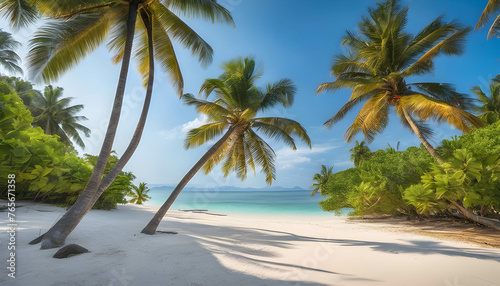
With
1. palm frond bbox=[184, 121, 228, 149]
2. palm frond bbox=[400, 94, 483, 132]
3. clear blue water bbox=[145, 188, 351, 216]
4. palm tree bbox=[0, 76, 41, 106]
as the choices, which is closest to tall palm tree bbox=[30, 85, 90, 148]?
palm tree bbox=[0, 76, 41, 106]

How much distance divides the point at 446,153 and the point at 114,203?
16146mm

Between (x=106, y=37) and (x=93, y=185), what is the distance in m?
4.67

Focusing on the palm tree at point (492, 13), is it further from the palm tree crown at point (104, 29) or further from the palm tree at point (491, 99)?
the palm tree at point (491, 99)

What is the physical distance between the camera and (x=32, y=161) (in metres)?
7.49

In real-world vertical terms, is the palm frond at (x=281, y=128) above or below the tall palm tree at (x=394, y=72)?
below

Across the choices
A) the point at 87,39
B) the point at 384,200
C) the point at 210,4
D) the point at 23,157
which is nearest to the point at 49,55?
the point at 87,39

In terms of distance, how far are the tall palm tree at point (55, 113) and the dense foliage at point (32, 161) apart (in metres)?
16.0

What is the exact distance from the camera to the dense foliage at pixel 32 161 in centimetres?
683

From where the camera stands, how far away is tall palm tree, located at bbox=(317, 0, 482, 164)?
982 centimetres

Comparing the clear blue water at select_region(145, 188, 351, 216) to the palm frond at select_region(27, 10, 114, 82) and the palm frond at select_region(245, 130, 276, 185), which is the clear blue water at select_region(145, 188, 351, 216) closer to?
the palm frond at select_region(245, 130, 276, 185)

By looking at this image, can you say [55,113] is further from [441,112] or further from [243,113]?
[441,112]

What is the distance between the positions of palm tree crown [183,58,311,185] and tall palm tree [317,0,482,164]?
2.98 metres

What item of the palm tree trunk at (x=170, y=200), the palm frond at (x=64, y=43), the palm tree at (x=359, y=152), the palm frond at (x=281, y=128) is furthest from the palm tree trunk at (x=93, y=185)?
the palm tree at (x=359, y=152)

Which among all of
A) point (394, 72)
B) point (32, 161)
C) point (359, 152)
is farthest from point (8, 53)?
point (359, 152)
